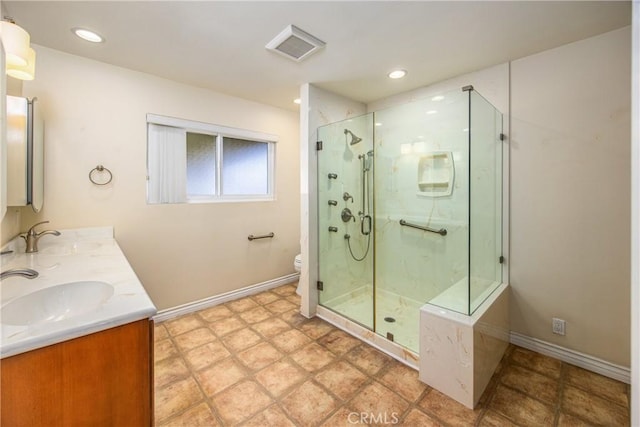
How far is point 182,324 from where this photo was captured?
255 centimetres

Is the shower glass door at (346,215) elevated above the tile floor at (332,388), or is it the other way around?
the shower glass door at (346,215)

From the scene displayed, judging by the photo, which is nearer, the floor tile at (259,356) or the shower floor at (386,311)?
the floor tile at (259,356)

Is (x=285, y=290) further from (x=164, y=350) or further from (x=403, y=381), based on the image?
(x=403, y=381)

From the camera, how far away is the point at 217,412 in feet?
5.08

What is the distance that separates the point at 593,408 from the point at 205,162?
12.2 feet

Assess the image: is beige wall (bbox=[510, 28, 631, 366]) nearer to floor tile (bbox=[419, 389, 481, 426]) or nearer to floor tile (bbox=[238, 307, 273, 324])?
floor tile (bbox=[419, 389, 481, 426])

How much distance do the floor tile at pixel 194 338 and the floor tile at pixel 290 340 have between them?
0.57 meters

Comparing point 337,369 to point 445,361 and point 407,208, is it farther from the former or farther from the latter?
point 407,208

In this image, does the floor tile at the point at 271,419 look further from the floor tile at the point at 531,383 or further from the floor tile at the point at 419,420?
the floor tile at the point at 531,383

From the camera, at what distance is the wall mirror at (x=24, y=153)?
1.51 m

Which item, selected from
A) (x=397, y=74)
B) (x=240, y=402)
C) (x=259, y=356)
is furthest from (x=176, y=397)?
(x=397, y=74)

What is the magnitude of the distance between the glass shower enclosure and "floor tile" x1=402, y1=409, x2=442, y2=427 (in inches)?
25.3

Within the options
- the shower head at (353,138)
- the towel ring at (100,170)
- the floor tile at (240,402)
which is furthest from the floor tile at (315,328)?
the towel ring at (100,170)

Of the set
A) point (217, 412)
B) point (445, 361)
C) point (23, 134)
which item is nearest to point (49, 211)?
point (23, 134)
